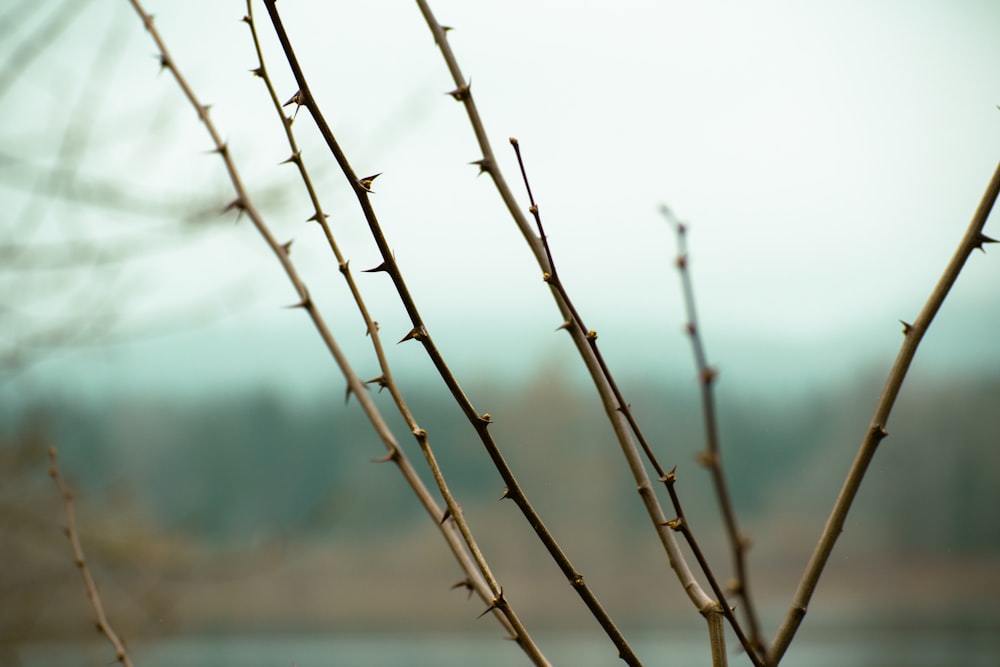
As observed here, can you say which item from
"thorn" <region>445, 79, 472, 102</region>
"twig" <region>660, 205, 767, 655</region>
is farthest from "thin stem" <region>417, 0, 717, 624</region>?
"twig" <region>660, 205, 767, 655</region>

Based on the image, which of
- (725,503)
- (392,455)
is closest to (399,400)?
(392,455)

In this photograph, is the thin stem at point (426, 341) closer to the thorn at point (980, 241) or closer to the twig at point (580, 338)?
the twig at point (580, 338)

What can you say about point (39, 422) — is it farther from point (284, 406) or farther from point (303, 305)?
point (303, 305)

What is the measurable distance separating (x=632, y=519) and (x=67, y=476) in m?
1.84

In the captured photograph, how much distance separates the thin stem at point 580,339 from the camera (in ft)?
0.97

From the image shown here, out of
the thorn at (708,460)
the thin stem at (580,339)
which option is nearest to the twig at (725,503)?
the thorn at (708,460)

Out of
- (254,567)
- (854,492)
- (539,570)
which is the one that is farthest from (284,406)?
(854,492)

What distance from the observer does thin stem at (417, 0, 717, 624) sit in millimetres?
295

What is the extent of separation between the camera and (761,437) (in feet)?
7.32

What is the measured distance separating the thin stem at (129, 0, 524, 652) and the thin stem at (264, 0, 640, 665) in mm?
69

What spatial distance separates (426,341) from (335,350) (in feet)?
0.34

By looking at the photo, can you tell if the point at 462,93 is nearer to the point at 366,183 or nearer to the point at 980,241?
the point at 366,183

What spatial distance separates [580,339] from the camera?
12.0 inches

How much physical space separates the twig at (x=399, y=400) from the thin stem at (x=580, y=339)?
0.06 metres
